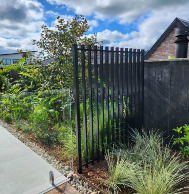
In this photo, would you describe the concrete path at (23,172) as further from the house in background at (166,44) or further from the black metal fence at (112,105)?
the house in background at (166,44)

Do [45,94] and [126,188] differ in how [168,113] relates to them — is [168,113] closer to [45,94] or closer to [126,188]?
[126,188]

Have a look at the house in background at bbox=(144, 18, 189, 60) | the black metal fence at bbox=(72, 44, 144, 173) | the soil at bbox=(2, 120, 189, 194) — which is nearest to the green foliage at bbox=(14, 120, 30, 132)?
the soil at bbox=(2, 120, 189, 194)

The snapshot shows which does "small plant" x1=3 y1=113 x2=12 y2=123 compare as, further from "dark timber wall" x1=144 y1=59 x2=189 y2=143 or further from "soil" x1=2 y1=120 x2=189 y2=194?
"dark timber wall" x1=144 y1=59 x2=189 y2=143

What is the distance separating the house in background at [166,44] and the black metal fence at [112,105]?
22.9 ft

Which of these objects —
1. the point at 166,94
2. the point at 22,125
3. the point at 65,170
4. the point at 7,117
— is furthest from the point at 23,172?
the point at 7,117

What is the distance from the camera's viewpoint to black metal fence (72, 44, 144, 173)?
2.61 m

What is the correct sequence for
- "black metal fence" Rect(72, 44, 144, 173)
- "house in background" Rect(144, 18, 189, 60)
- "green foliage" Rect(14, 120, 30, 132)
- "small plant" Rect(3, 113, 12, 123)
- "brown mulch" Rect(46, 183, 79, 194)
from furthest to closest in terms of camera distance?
"house in background" Rect(144, 18, 189, 60)
"small plant" Rect(3, 113, 12, 123)
"green foliage" Rect(14, 120, 30, 132)
"black metal fence" Rect(72, 44, 144, 173)
"brown mulch" Rect(46, 183, 79, 194)

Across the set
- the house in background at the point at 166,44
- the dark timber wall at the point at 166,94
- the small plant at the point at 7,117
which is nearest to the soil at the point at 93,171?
the dark timber wall at the point at 166,94

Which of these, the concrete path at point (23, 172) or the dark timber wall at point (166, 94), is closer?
the concrete path at point (23, 172)

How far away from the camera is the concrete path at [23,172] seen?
223 cm

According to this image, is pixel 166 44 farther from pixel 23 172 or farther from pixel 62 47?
pixel 23 172

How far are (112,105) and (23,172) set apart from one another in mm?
1775

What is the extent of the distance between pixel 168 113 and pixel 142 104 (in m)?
0.56

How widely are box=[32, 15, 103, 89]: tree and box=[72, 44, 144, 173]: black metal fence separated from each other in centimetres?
100
